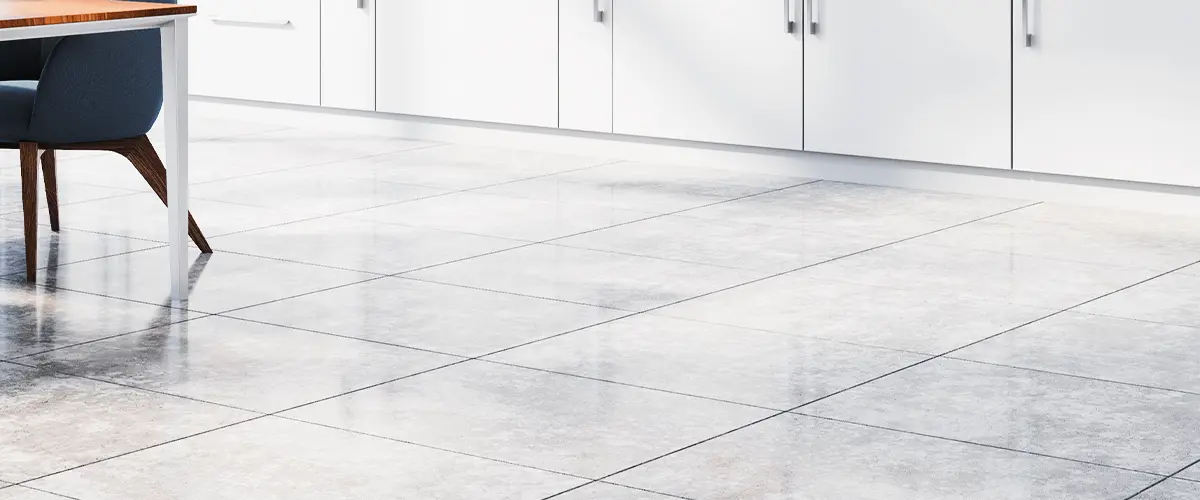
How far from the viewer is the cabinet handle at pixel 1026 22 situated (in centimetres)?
518

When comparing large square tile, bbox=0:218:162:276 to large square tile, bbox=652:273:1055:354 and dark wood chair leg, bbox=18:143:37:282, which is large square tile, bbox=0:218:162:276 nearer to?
dark wood chair leg, bbox=18:143:37:282

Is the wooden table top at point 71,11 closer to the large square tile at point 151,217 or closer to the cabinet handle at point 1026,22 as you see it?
the large square tile at point 151,217

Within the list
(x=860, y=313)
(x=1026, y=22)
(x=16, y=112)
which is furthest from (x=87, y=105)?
(x=1026, y=22)

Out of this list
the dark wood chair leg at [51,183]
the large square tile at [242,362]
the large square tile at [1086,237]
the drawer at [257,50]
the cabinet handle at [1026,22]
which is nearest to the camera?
the large square tile at [242,362]

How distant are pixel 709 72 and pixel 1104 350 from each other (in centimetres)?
267

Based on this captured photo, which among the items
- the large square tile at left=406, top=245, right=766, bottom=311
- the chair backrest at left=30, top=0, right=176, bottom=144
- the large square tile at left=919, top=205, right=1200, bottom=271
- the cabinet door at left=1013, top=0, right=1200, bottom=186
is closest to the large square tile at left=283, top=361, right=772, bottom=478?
the large square tile at left=406, top=245, right=766, bottom=311

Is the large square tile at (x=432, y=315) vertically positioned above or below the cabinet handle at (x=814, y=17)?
below

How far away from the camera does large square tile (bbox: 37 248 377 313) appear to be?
3.98 meters

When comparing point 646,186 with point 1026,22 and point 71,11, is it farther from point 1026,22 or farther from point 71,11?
point 71,11

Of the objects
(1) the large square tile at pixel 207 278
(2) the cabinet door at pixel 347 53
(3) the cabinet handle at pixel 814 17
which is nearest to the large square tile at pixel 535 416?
(1) the large square tile at pixel 207 278

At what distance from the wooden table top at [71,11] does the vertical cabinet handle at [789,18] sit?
2.30 metres

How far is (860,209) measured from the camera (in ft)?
17.1

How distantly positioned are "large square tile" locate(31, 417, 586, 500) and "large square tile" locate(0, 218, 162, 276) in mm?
1694

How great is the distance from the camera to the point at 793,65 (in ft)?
18.8
